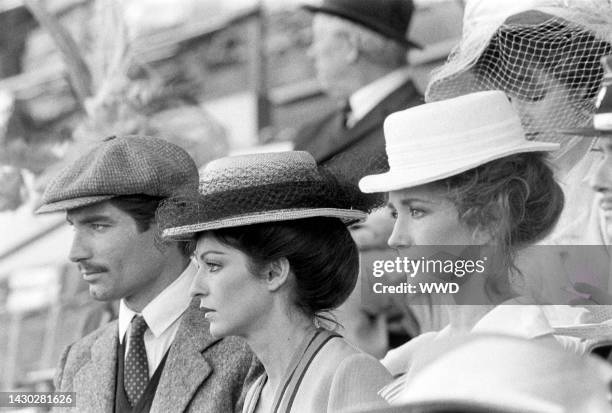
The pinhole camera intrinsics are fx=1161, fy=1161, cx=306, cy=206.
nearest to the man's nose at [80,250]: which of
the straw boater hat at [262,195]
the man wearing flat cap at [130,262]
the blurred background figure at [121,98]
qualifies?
the man wearing flat cap at [130,262]

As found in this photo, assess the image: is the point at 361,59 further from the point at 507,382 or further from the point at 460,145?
the point at 507,382

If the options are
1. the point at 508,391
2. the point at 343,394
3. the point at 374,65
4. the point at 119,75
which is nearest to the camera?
the point at 508,391

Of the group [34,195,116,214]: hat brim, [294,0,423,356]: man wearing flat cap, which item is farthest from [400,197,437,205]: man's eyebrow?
[294,0,423,356]: man wearing flat cap

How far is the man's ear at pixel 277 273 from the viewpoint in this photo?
300 centimetres

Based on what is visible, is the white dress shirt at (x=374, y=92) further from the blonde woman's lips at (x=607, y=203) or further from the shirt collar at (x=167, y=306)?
the blonde woman's lips at (x=607, y=203)

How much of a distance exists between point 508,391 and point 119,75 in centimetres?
470

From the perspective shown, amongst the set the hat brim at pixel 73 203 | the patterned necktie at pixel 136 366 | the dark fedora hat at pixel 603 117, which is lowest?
the patterned necktie at pixel 136 366

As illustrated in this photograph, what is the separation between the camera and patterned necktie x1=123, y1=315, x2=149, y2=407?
3.43 metres

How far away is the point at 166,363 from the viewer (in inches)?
132

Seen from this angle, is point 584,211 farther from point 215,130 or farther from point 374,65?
point 215,130

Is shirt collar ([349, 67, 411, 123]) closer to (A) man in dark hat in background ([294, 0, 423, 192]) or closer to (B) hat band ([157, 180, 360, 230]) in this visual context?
(A) man in dark hat in background ([294, 0, 423, 192])

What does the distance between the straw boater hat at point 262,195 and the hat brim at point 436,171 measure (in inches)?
6.4

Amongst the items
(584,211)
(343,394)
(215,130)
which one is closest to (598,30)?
(584,211)

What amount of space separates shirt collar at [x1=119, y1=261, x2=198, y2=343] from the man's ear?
1.77 ft
